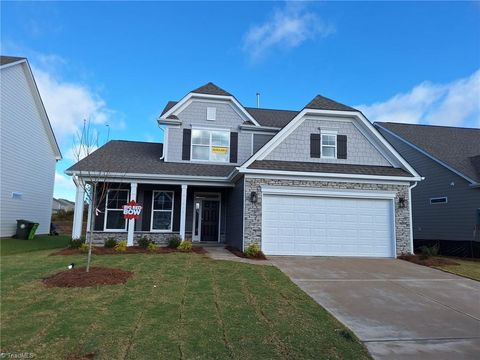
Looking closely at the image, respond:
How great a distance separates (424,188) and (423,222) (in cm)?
182

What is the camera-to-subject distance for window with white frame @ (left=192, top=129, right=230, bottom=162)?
16359mm

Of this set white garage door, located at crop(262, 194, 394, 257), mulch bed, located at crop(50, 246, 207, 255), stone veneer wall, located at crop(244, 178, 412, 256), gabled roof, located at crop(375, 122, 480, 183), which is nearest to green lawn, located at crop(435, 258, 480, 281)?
stone veneer wall, located at crop(244, 178, 412, 256)

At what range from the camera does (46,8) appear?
1176 cm

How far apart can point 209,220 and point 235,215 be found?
2.48 metres

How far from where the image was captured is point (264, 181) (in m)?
13.0

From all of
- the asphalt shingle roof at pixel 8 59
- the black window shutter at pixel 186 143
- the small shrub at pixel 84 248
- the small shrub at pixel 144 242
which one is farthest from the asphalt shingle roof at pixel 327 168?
the asphalt shingle roof at pixel 8 59

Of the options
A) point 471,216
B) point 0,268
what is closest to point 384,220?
point 471,216

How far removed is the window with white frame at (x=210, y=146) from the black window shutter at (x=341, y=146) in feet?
16.6

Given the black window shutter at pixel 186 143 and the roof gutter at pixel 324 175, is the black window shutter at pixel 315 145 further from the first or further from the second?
the black window shutter at pixel 186 143

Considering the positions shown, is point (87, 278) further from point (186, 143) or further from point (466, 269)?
point (466, 269)

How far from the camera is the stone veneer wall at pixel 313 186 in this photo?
1269 cm

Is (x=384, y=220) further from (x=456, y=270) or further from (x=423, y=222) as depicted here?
(x=423, y=222)

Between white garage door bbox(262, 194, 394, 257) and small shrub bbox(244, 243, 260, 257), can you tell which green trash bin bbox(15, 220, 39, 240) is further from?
white garage door bbox(262, 194, 394, 257)

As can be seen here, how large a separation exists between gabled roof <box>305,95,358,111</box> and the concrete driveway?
242 inches
